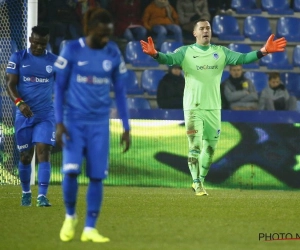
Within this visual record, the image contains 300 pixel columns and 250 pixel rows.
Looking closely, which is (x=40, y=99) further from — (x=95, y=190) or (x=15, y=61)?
(x=95, y=190)

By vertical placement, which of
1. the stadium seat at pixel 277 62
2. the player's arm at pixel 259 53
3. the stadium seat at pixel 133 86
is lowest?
the stadium seat at pixel 133 86

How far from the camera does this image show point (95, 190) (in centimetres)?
802

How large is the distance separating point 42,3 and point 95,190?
12.0 metres

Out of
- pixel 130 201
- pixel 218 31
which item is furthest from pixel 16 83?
pixel 218 31

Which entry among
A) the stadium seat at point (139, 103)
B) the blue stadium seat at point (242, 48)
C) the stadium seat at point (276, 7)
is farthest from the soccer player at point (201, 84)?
the stadium seat at point (276, 7)

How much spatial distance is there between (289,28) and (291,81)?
187 centimetres

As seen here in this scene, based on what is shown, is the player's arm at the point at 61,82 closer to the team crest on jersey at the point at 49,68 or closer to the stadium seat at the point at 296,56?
the team crest on jersey at the point at 49,68

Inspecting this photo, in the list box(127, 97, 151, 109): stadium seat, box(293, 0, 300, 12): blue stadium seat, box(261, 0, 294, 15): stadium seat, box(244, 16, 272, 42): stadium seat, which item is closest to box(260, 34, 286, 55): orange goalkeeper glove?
box(127, 97, 151, 109): stadium seat

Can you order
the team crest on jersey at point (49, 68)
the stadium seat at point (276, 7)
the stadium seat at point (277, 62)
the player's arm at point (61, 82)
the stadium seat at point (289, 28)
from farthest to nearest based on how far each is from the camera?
the stadium seat at point (276, 7) → the stadium seat at point (289, 28) → the stadium seat at point (277, 62) → the team crest on jersey at point (49, 68) → the player's arm at point (61, 82)

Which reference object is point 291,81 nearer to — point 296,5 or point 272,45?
point 296,5

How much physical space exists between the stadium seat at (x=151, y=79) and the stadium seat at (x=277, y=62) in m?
2.56

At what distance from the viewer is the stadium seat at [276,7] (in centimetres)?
2125

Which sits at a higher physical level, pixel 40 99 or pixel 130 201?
pixel 40 99

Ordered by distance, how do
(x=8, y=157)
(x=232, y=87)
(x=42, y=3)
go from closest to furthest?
(x=8, y=157) → (x=232, y=87) → (x=42, y=3)
